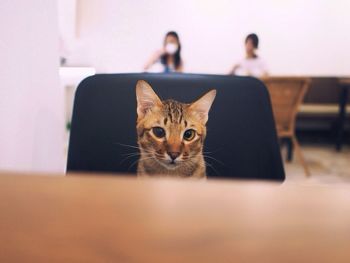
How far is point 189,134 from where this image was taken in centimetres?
93

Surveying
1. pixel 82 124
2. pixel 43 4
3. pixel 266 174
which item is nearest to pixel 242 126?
pixel 266 174

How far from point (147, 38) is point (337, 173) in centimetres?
297

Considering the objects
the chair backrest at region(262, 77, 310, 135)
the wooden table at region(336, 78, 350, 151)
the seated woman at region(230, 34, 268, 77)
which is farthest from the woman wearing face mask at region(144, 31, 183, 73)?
the wooden table at region(336, 78, 350, 151)

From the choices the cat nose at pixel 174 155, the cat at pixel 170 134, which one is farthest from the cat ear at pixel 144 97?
the cat nose at pixel 174 155

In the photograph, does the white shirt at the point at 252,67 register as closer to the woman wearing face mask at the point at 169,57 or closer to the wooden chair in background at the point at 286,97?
the woman wearing face mask at the point at 169,57

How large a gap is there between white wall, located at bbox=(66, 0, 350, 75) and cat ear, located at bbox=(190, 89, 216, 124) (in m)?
4.26

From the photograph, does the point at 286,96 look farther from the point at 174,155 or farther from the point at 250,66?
the point at 174,155

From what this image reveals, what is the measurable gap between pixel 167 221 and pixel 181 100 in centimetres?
59

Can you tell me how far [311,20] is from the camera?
16.4 ft

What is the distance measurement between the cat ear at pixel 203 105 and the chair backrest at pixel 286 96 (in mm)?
2016

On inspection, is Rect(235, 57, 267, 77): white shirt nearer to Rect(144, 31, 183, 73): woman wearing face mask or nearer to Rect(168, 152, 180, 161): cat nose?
Rect(144, 31, 183, 73): woman wearing face mask

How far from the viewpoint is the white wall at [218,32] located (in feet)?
16.4

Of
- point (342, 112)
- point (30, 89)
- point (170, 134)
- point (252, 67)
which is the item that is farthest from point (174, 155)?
point (342, 112)

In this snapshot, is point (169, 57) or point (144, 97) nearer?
point (144, 97)
